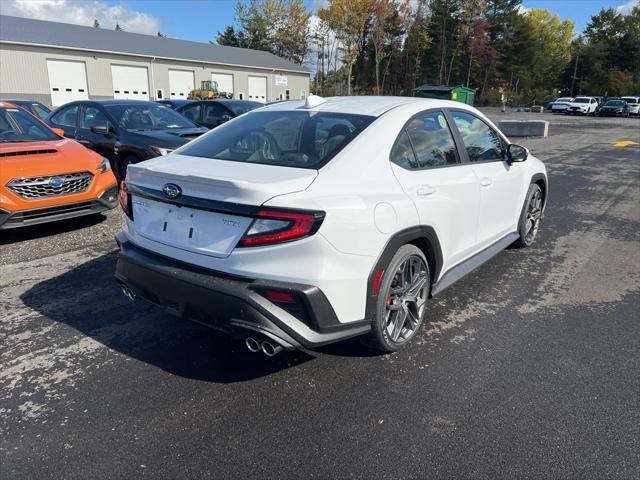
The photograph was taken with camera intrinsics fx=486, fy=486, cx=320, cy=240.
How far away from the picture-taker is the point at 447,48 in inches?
2665

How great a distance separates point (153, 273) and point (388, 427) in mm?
1557

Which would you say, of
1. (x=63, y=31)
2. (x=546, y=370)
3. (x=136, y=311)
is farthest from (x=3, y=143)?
(x=63, y=31)

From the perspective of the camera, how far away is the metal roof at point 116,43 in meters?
31.3

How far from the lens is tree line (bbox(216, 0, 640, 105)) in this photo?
6034 centimetres

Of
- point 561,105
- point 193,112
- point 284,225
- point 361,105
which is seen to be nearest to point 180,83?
point 193,112

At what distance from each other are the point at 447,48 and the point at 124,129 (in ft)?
223

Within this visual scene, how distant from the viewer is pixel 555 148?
16219 millimetres

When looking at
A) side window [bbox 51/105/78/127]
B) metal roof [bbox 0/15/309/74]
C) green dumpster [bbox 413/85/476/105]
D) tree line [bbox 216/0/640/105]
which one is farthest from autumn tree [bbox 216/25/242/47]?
side window [bbox 51/105/78/127]

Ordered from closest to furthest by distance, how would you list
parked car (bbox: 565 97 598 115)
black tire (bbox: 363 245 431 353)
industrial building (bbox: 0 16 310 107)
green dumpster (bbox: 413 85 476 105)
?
black tire (bbox: 363 245 431 353)
industrial building (bbox: 0 16 310 107)
green dumpster (bbox: 413 85 476 105)
parked car (bbox: 565 97 598 115)

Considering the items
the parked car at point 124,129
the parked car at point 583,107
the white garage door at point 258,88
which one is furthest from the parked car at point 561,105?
the parked car at point 124,129

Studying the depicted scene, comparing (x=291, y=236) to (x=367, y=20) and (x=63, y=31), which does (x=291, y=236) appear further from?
(x=367, y=20)

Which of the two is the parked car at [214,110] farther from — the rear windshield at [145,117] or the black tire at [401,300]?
the black tire at [401,300]

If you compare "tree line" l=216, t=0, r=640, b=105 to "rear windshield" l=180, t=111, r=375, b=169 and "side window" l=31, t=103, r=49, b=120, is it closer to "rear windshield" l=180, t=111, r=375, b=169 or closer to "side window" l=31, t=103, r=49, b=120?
"side window" l=31, t=103, r=49, b=120

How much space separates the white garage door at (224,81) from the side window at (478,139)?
130ft
